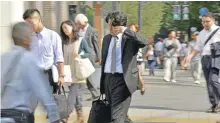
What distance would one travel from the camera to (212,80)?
→ 31.2ft

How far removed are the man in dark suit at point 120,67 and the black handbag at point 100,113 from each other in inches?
2.9

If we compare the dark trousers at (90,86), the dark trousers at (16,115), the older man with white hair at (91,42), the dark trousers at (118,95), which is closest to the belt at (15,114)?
the dark trousers at (16,115)

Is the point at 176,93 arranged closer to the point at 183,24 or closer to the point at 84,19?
the point at 84,19

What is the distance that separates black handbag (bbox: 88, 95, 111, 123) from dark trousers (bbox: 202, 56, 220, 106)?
3.09 metres

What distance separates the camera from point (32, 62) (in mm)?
4668

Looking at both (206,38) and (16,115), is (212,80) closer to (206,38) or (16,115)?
(206,38)

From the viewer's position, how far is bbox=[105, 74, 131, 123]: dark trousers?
6910 millimetres

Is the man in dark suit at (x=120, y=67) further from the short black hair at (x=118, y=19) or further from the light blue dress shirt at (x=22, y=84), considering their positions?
the light blue dress shirt at (x=22, y=84)

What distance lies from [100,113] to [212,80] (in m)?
3.20

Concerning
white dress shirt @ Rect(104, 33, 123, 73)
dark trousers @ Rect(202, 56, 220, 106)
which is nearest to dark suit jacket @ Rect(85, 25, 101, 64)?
dark trousers @ Rect(202, 56, 220, 106)

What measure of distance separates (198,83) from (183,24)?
32.9 m

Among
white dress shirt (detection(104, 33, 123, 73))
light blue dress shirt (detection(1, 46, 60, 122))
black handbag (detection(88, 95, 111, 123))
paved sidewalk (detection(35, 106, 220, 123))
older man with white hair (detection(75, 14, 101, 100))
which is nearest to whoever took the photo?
light blue dress shirt (detection(1, 46, 60, 122))

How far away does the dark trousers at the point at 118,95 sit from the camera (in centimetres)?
691

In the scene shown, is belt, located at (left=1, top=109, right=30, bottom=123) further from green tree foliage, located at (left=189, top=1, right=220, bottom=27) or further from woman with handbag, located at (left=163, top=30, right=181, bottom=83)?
green tree foliage, located at (left=189, top=1, right=220, bottom=27)
